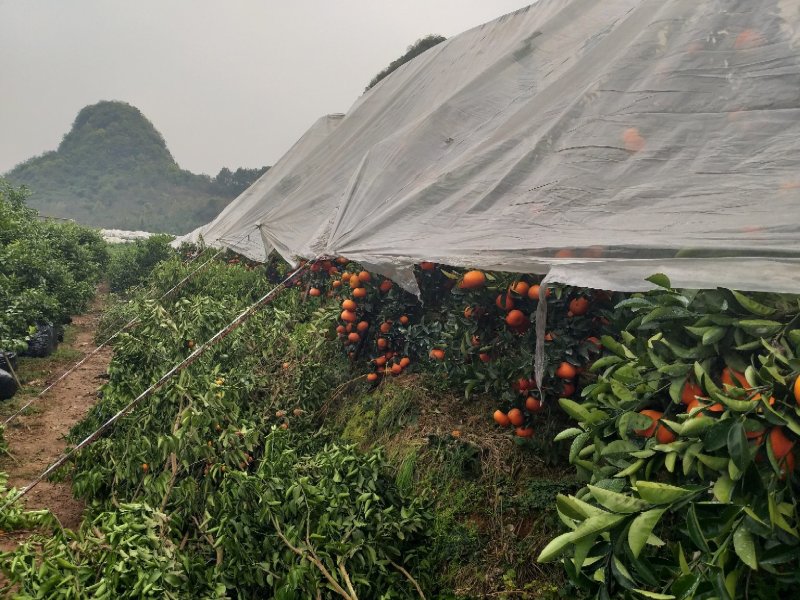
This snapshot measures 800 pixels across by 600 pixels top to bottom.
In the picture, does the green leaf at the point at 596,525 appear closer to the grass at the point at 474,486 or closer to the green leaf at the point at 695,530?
the green leaf at the point at 695,530

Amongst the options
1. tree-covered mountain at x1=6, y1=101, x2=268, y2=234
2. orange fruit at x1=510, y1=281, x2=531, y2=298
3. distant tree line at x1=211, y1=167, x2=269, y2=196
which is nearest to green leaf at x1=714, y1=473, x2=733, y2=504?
orange fruit at x1=510, y1=281, x2=531, y2=298

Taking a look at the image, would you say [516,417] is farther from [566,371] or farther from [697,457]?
[697,457]

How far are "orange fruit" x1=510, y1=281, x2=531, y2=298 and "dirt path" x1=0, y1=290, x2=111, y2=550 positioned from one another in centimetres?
250

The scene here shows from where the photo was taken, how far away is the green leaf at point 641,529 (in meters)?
1.18

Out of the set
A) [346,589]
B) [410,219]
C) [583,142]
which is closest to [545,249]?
[583,142]

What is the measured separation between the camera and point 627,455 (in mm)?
1714

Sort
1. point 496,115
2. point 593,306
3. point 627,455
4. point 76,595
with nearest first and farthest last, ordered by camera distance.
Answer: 1. point 627,455
2. point 76,595
3. point 593,306
4. point 496,115

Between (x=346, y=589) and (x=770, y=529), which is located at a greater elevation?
(x=770, y=529)

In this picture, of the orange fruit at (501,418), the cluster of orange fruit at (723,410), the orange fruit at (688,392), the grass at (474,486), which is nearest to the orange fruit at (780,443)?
the cluster of orange fruit at (723,410)

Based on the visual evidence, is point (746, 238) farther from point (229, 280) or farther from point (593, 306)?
point (229, 280)

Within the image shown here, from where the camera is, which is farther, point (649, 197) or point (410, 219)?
point (410, 219)

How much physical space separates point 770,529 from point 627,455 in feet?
1.64

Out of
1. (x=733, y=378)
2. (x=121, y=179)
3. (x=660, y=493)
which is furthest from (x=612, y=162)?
(x=121, y=179)

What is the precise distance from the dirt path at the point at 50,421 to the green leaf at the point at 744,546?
2.89 meters
